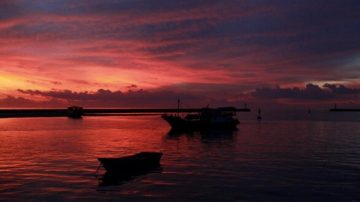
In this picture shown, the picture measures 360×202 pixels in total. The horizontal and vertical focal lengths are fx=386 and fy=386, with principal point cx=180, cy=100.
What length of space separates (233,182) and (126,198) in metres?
8.58

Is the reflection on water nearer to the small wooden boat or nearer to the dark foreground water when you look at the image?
the dark foreground water

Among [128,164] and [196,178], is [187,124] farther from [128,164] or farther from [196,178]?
[196,178]

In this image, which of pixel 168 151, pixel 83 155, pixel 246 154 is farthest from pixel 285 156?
pixel 83 155

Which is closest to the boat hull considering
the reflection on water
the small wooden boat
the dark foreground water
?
the dark foreground water

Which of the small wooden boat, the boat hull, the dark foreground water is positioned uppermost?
the boat hull

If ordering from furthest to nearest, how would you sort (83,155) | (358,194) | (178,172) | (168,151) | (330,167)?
1. (168,151)
2. (83,155)
3. (330,167)
4. (178,172)
5. (358,194)

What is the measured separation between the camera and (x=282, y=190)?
26.0m

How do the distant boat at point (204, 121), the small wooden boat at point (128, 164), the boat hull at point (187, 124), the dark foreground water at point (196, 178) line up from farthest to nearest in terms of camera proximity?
1. the distant boat at point (204, 121)
2. the boat hull at point (187, 124)
3. the small wooden boat at point (128, 164)
4. the dark foreground water at point (196, 178)

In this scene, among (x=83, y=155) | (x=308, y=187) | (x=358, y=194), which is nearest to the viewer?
(x=358, y=194)

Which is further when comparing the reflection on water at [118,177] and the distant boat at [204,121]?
the distant boat at [204,121]

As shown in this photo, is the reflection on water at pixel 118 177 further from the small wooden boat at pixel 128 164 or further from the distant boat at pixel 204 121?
the distant boat at pixel 204 121

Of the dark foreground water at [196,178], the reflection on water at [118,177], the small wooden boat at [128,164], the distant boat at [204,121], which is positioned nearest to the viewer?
the dark foreground water at [196,178]

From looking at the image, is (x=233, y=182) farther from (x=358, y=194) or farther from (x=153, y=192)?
(x=358, y=194)

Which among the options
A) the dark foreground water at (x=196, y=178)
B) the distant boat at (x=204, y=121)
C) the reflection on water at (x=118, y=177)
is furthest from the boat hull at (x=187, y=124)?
the reflection on water at (x=118, y=177)
